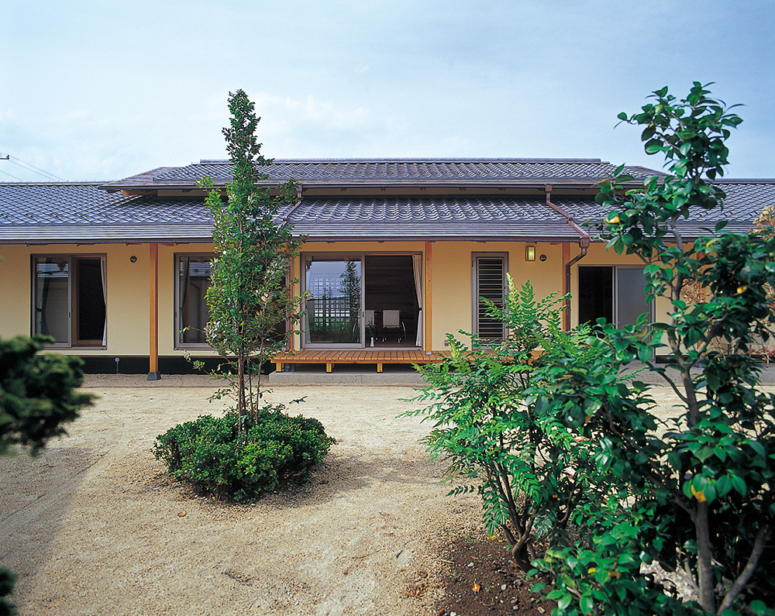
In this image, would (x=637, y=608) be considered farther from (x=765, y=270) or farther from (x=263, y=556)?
(x=263, y=556)

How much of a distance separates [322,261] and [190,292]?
2.75 m

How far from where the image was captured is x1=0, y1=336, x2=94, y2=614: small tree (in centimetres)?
75

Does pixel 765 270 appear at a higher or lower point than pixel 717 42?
lower

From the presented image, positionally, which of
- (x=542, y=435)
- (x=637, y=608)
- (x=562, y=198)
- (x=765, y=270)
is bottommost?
(x=637, y=608)

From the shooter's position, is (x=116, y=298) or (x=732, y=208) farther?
(x=732, y=208)

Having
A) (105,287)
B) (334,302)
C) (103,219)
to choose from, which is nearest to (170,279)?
(105,287)

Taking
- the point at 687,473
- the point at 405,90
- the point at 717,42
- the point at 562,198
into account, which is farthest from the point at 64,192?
the point at 717,42

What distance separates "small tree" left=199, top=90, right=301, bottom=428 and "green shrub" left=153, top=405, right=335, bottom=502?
247mm

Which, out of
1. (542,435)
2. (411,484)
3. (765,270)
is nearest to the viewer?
(765,270)

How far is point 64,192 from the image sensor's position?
11.3 meters

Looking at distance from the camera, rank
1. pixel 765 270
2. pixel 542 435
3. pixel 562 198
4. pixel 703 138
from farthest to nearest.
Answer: pixel 562 198
pixel 542 435
pixel 703 138
pixel 765 270

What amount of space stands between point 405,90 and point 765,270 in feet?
35.3

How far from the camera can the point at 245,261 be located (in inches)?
137

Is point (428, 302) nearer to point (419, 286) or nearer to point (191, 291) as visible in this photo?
point (419, 286)
